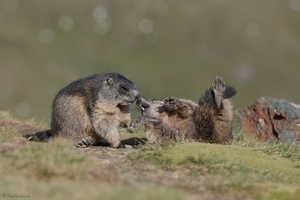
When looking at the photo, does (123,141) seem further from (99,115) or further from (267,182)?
(267,182)

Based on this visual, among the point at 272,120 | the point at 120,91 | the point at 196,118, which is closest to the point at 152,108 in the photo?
the point at 120,91

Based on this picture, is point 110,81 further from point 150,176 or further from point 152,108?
point 150,176

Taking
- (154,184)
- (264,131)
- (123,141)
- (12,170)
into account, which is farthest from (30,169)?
(264,131)

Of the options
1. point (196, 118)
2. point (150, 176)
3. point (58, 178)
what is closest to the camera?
point (58, 178)

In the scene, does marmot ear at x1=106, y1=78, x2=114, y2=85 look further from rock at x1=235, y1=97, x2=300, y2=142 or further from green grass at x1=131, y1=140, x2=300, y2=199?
rock at x1=235, y1=97, x2=300, y2=142

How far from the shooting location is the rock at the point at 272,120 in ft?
64.8

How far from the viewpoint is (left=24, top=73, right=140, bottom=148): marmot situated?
16453 mm

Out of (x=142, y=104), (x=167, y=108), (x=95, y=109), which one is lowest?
(x=95, y=109)

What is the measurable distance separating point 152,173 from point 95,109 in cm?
524

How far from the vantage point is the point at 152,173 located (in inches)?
463

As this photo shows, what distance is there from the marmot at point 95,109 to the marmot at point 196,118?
1.01 meters

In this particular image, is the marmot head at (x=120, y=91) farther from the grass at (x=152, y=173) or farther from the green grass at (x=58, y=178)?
the green grass at (x=58, y=178)

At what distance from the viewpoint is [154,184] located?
10.3 m

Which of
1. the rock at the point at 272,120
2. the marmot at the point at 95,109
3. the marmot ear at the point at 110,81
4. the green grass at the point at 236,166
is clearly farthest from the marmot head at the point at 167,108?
the rock at the point at 272,120
